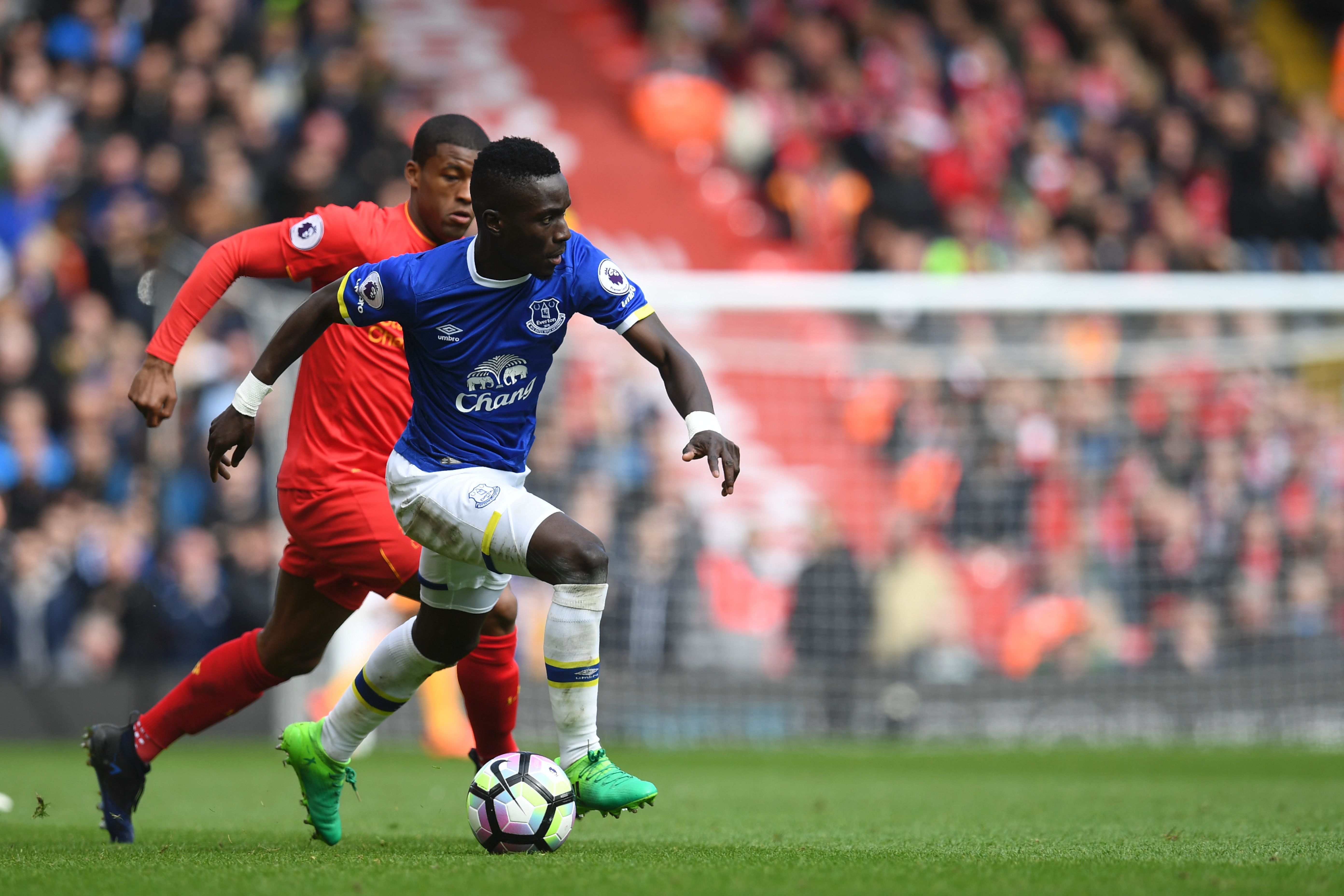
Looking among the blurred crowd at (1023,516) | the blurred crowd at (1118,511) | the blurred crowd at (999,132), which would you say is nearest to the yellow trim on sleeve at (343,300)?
the blurred crowd at (1023,516)

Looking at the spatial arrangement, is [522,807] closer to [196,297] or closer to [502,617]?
[502,617]

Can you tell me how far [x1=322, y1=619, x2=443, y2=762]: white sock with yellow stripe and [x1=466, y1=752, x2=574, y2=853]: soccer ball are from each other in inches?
20.6

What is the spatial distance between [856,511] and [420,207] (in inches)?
323

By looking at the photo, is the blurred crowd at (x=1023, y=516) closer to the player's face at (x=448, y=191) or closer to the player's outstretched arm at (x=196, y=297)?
the player's face at (x=448, y=191)

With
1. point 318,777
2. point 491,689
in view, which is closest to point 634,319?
point 491,689

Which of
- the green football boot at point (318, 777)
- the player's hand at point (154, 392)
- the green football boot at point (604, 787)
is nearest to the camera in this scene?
the green football boot at point (604, 787)

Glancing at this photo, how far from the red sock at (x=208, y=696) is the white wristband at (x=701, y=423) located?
Answer: 1922 mm

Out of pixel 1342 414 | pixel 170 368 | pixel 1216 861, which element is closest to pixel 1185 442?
pixel 1342 414

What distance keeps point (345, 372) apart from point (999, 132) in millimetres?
13412

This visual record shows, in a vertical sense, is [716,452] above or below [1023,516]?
above

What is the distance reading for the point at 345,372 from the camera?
559 cm

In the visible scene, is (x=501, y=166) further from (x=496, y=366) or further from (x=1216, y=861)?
(x=1216, y=861)

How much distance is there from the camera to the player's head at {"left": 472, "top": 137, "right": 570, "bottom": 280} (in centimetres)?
456

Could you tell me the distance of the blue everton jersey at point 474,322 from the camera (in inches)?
186
